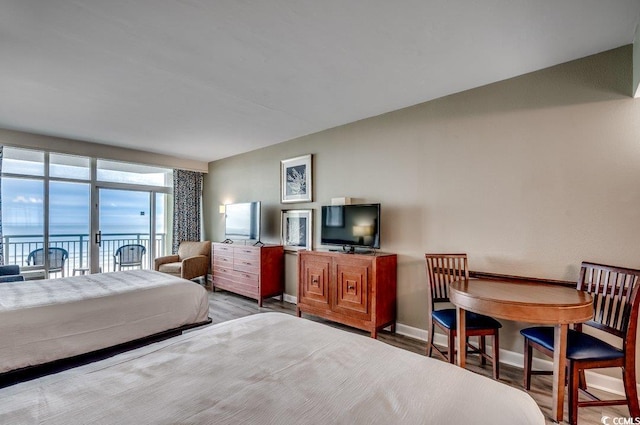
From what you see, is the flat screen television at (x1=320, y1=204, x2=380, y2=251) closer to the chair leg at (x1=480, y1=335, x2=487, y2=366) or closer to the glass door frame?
the chair leg at (x1=480, y1=335, x2=487, y2=366)

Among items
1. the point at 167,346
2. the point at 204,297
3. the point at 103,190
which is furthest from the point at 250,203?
the point at 167,346

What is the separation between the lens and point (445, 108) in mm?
3188

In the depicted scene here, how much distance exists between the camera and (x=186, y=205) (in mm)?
6504

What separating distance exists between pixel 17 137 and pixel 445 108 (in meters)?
6.02

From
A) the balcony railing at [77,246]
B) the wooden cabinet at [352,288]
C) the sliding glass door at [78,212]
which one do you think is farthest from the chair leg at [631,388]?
Result: the balcony railing at [77,246]

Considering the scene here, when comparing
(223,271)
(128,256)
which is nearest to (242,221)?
(223,271)

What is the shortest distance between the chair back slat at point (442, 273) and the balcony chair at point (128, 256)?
18.3ft

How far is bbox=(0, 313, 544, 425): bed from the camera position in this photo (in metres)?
0.91

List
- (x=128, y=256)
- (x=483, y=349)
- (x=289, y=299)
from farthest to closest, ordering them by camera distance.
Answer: (x=128, y=256), (x=289, y=299), (x=483, y=349)

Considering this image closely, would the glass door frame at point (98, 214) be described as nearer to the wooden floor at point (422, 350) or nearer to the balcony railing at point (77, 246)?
the balcony railing at point (77, 246)

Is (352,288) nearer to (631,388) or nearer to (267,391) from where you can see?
(631,388)

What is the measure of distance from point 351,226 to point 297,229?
50.5 inches

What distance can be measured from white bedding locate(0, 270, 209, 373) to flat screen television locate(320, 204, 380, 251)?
1.71 m

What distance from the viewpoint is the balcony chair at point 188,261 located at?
17.7ft
